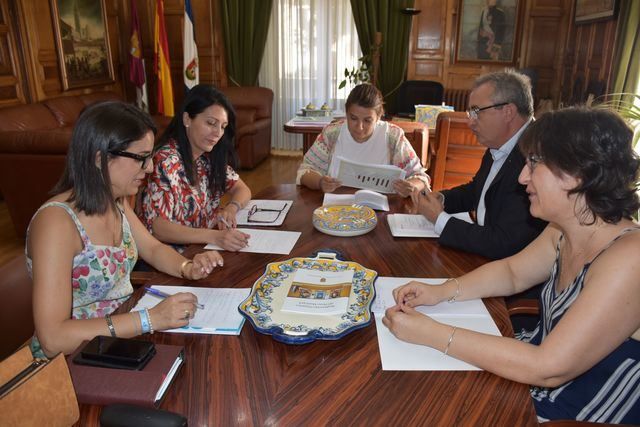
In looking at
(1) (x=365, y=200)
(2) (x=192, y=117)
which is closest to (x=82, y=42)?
(2) (x=192, y=117)

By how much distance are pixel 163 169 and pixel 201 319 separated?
0.96 meters

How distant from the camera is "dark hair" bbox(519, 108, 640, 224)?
1082mm

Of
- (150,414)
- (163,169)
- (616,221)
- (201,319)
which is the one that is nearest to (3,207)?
(163,169)

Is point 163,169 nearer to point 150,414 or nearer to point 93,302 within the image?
point 93,302

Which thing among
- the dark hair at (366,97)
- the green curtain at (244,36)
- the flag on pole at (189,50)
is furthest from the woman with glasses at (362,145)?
the green curtain at (244,36)

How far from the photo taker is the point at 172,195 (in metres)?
2.01

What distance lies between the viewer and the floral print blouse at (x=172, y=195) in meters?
1.98

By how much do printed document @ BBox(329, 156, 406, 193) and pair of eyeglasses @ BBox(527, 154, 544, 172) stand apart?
111cm

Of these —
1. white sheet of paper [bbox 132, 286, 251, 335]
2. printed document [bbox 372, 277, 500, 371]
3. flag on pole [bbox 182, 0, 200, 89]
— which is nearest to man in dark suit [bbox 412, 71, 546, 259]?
printed document [bbox 372, 277, 500, 371]

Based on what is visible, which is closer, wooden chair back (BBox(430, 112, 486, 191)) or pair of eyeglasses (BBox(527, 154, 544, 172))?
pair of eyeglasses (BBox(527, 154, 544, 172))

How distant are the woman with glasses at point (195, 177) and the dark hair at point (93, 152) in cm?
50

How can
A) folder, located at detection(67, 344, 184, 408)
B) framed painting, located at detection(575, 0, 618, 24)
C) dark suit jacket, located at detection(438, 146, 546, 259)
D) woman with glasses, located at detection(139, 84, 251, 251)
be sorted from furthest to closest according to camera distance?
framed painting, located at detection(575, 0, 618, 24)
woman with glasses, located at detection(139, 84, 251, 251)
dark suit jacket, located at detection(438, 146, 546, 259)
folder, located at detection(67, 344, 184, 408)

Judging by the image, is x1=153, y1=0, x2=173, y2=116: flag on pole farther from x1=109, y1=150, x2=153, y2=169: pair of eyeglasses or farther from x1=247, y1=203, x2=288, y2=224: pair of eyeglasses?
x1=109, y1=150, x2=153, y2=169: pair of eyeglasses

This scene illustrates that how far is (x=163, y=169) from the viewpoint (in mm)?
1992
